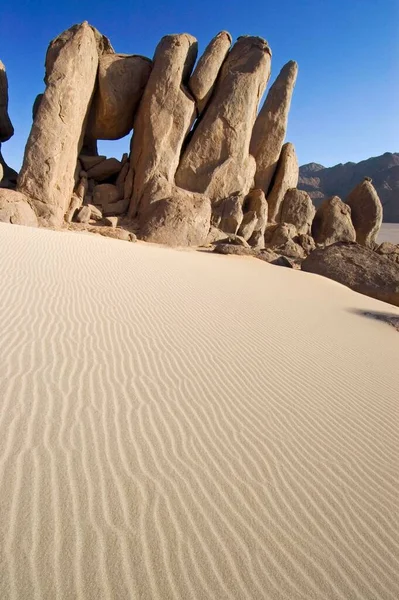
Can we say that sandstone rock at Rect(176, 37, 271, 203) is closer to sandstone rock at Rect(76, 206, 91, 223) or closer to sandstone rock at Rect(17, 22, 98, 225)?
sandstone rock at Rect(76, 206, 91, 223)

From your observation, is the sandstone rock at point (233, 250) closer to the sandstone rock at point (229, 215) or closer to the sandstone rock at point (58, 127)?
the sandstone rock at point (229, 215)

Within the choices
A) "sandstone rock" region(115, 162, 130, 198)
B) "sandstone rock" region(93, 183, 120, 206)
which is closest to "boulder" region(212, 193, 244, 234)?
"sandstone rock" region(115, 162, 130, 198)

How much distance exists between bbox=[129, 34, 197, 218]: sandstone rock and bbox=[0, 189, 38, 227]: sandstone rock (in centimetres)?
513

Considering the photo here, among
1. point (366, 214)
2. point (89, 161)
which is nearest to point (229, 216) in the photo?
point (89, 161)

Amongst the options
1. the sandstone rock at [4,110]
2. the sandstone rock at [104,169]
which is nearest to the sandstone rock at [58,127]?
the sandstone rock at [104,169]

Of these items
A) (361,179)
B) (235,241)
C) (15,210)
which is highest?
(361,179)

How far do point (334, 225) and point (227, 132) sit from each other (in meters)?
8.99

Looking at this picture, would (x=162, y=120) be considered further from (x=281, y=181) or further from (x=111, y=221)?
(x=281, y=181)

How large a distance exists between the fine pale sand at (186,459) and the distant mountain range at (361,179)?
58775mm

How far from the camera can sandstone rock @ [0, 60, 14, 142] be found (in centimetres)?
1830

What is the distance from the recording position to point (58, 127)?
50.4ft

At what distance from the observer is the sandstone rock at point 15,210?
1319 cm

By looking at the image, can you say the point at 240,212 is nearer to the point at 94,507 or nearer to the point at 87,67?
the point at 87,67

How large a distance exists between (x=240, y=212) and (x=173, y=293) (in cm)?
1203
